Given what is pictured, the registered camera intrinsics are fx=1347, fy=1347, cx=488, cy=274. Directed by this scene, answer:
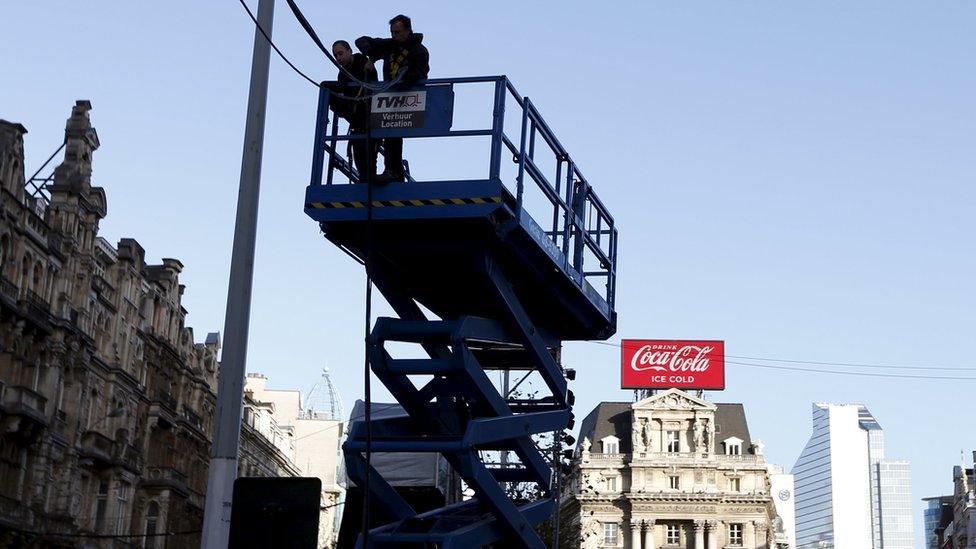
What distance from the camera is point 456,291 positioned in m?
16.4

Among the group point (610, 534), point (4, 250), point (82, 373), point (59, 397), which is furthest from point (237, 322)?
point (610, 534)

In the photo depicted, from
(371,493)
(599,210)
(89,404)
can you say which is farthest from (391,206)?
(89,404)

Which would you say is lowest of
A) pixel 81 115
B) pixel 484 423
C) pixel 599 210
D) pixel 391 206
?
pixel 484 423

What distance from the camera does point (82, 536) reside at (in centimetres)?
4428

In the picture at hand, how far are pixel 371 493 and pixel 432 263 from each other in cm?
280

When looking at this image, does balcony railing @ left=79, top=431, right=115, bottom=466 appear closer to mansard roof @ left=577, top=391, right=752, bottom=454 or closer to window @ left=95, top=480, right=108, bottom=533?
window @ left=95, top=480, right=108, bottom=533

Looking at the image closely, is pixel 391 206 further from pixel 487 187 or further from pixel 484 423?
pixel 484 423

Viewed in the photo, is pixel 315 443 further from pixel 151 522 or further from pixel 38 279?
pixel 38 279

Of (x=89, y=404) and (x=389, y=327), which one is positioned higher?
(x=89, y=404)

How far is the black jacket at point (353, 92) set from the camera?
1503 centimetres

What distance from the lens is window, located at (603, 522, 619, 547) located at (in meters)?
104

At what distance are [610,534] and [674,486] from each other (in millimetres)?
6256

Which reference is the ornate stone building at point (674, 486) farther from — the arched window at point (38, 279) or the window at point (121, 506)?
the arched window at point (38, 279)

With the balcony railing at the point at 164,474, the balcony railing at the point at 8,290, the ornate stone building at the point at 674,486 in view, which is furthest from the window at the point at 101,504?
the ornate stone building at the point at 674,486
